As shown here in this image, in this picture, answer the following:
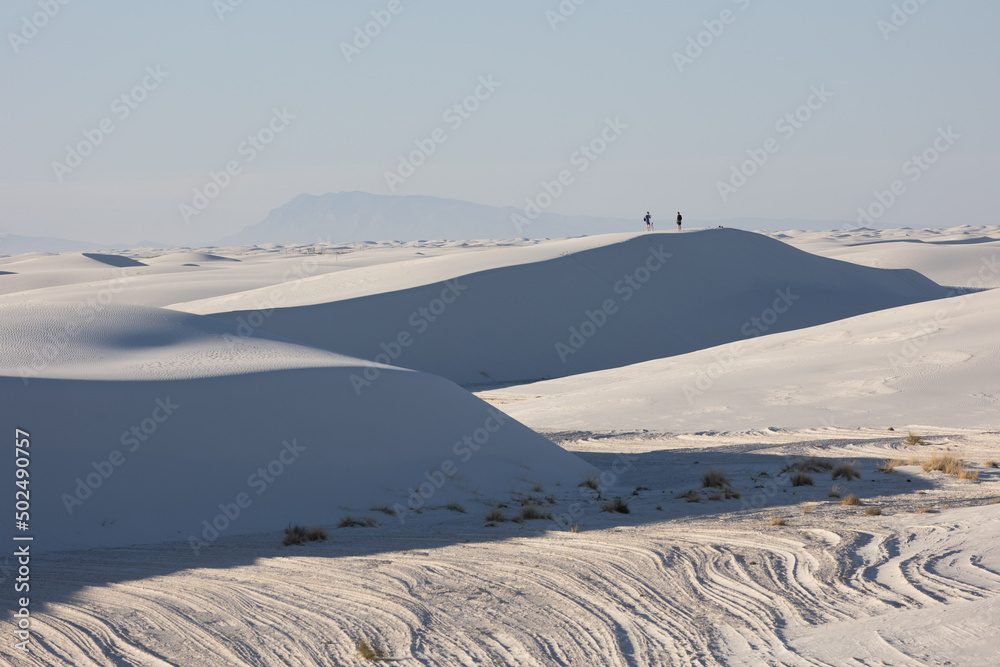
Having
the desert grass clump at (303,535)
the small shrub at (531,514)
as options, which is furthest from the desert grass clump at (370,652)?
the small shrub at (531,514)

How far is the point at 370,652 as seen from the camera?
5.45 meters

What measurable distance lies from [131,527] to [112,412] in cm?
167

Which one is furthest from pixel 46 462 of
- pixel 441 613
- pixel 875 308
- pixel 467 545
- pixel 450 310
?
pixel 875 308

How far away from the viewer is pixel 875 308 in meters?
40.7

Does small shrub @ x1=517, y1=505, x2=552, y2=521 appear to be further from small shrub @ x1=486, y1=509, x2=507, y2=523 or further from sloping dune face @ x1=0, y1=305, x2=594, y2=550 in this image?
sloping dune face @ x1=0, y1=305, x2=594, y2=550

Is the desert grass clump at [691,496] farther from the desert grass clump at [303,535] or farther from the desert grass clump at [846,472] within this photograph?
the desert grass clump at [303,535]

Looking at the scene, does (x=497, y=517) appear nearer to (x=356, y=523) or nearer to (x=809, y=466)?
(x=356, y=523)

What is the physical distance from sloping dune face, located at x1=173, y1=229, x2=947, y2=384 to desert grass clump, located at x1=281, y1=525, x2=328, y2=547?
63.9 feet

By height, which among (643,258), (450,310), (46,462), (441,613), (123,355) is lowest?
(441,613)

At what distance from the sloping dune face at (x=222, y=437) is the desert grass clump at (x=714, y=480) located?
1730 mm

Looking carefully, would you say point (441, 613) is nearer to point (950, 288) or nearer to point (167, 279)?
point (167, 279)

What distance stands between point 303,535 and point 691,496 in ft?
14.8

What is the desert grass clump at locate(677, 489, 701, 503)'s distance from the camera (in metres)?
10.3

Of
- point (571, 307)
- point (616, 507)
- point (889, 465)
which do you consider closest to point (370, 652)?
point (616, 507)
